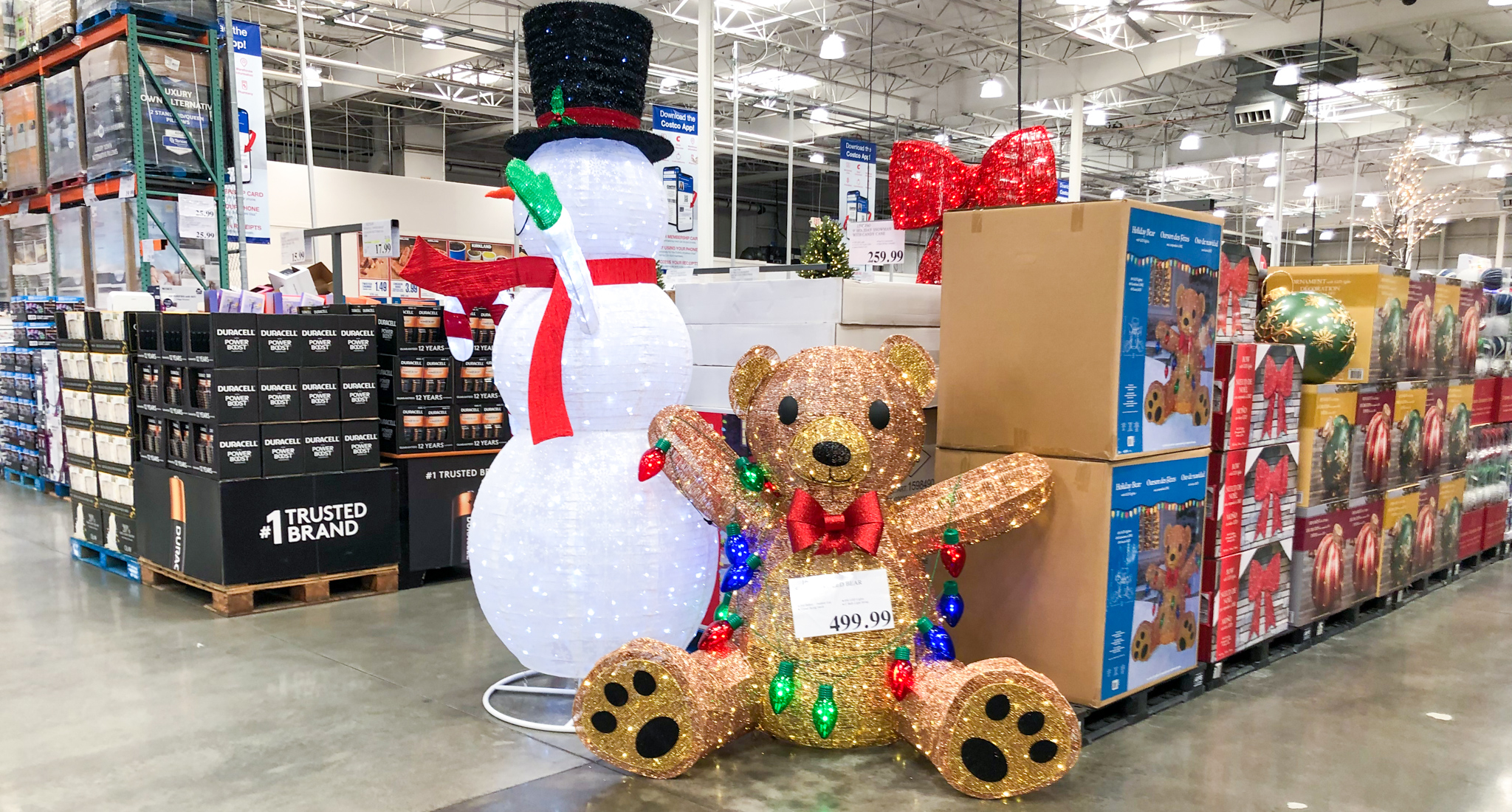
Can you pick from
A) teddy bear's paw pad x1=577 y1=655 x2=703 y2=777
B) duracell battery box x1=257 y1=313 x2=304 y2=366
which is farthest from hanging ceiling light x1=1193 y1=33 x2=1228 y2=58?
teddy bear's paw pad x1=577 y1=655 x2=703 y2=777

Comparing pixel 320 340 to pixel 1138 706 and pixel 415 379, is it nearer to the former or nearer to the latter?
pixel 415 379

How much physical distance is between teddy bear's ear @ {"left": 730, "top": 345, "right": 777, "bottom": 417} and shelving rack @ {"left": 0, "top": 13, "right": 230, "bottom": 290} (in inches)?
187

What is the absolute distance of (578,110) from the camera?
3.15 m

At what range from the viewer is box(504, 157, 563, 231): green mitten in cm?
287

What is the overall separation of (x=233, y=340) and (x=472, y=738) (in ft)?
7.93

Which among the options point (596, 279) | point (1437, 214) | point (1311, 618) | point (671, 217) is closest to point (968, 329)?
point (596, 279)

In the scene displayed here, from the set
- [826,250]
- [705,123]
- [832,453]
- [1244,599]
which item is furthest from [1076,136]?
[832,453]

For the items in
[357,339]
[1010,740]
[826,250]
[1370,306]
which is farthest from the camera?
[826,250]

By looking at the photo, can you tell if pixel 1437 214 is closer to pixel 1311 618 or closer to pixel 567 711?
pixel 1311 618

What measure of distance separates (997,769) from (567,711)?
1432 millimetres

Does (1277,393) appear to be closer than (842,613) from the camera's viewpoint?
No

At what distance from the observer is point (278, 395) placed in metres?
4.68

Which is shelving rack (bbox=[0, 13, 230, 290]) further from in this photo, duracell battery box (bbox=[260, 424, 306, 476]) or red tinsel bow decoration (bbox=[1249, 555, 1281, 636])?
red tinsel bow decoration (bbox=[1249, 555, 1281, 636])

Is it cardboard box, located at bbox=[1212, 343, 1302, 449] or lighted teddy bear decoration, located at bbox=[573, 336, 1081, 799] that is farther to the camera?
cardboard box, located at bbox=[1212, 343, 1302, 449]
